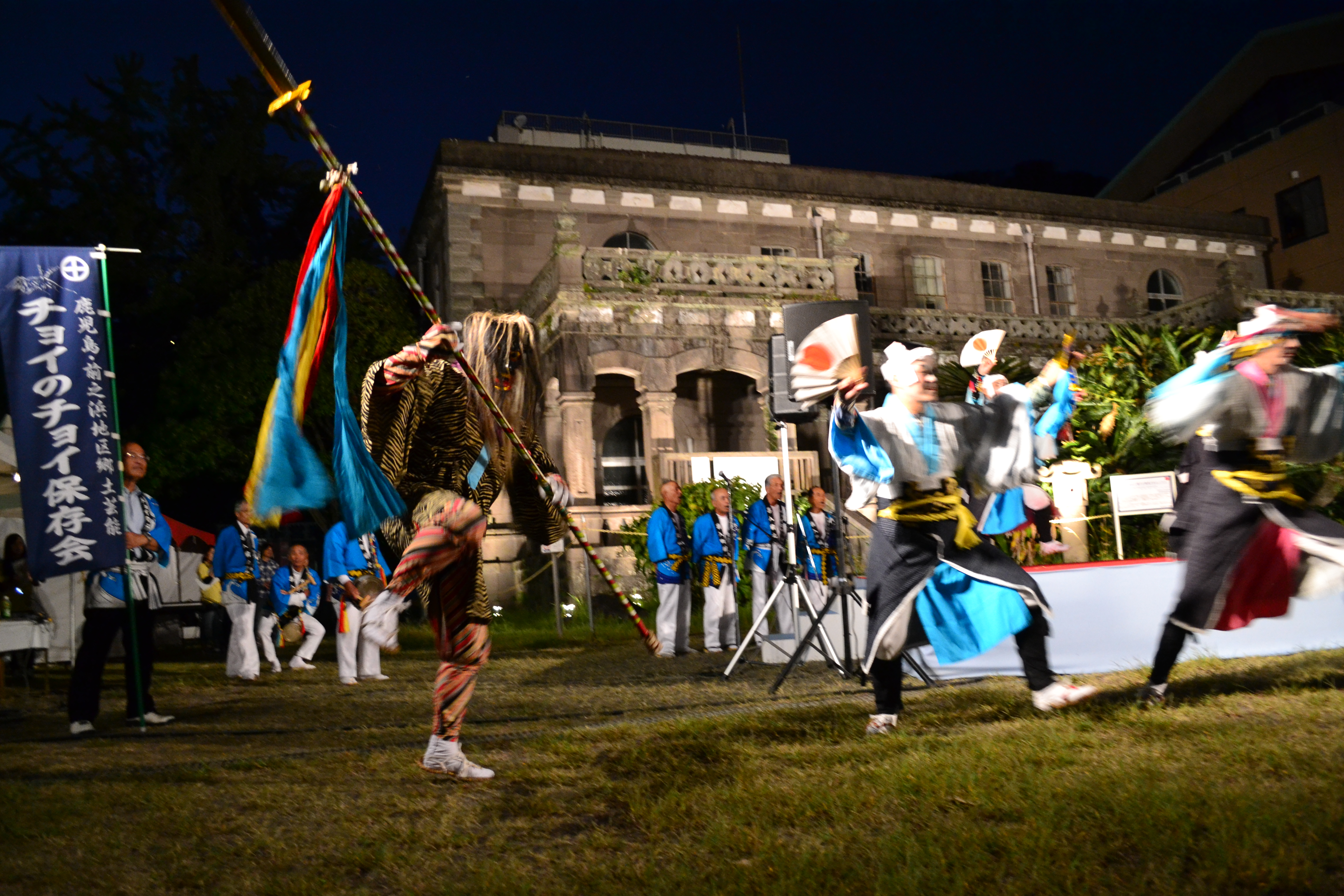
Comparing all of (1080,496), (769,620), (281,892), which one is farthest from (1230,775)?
(1080,496)

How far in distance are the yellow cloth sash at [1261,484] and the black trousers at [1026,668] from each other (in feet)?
4.00

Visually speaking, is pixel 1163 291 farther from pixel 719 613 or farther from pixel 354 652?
pixel 354 652


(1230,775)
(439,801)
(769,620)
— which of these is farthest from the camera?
(769,620)

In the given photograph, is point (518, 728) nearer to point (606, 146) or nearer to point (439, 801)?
point (439, 801)

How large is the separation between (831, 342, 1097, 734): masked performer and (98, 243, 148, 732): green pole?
463 cm

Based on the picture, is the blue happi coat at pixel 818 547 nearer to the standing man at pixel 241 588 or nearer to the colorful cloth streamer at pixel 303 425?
the standing man at pixel 241 588

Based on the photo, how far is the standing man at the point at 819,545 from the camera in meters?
11.5

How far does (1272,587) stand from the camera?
5.34 metres

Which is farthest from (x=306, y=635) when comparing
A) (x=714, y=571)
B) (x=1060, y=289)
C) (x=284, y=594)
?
(x=1060, y=289)

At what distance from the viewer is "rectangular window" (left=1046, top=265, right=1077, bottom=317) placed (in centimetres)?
2647

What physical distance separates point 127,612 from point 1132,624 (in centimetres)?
698

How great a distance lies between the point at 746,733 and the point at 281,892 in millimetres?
2726

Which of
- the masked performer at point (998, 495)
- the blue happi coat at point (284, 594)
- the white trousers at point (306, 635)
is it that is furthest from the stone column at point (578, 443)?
the masked performer at point (998, 495)

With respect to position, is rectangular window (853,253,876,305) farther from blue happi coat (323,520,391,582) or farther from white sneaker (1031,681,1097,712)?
white sneaker (1031,681,1097,712)
